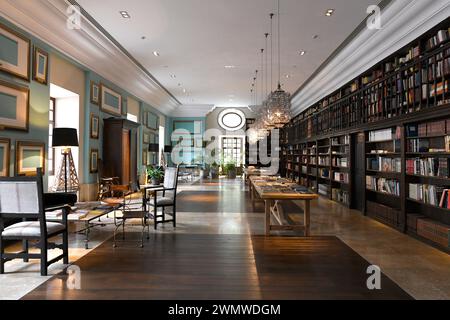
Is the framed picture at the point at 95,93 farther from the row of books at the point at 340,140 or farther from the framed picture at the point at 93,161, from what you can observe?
the row of books at the point at 340,140

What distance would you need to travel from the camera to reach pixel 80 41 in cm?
718

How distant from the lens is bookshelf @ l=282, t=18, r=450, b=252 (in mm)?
4945

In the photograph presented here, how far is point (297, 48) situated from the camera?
8.77 m

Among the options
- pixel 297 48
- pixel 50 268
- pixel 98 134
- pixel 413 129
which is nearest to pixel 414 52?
pixel 413 129

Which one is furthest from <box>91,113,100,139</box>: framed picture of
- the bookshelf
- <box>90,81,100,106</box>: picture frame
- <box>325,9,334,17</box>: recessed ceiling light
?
the bookshelf

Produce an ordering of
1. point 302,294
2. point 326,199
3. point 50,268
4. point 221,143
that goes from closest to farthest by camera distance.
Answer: point 302,294
point 50,268
point 326,199
point 221,143

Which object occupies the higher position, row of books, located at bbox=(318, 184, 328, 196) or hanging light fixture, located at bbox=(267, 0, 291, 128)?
hanging light fixture, located at bbox=(267, 0, 291, 128)

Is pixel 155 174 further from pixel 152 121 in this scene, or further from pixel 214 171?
pixel 214 171

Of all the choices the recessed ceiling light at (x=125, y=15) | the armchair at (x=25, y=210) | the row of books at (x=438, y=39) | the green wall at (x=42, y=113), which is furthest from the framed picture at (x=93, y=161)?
the row of books at (x=438, y=39)

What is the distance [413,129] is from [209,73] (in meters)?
7.71

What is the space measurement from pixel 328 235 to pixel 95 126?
6468mm

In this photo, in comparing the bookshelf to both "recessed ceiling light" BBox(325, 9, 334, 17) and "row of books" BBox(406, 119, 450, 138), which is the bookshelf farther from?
"recessed ceiling light" BBox(325, 9, 334, 17)

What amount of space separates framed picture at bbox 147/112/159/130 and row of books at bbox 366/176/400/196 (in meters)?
9.85
